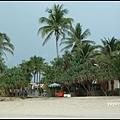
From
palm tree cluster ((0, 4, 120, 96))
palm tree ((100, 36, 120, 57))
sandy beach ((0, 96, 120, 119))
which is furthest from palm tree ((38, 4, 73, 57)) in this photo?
sandy beach ((0, 96, 120, 119))

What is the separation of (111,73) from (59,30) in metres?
11.1

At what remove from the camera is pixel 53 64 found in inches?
1177

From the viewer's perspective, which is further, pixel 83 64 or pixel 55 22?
Answer: pixel 55 22

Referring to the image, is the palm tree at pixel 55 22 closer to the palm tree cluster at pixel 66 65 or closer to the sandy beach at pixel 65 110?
the palm tree cluster at pixel 66 65

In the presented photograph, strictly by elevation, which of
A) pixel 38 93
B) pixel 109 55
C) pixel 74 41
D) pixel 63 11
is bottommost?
pixel 38 93

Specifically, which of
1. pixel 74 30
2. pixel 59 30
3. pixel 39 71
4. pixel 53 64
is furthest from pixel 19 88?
pixel 74 30

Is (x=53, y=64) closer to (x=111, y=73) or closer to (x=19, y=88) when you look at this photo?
(x=19, y=88)

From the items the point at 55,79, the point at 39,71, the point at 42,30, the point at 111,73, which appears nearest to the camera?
the point at 111,73

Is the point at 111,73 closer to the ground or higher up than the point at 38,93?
higher up

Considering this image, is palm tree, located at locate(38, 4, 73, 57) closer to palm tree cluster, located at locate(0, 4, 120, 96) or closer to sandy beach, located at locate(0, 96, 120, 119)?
palm tree cluster, located at locate(0, 4, 120, 96)

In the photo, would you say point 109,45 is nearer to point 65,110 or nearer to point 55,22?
point 55,22

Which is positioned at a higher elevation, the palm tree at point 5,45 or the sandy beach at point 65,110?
the palm tree at point 5,45

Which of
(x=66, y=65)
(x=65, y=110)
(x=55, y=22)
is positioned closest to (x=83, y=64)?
(x=66, y=65)

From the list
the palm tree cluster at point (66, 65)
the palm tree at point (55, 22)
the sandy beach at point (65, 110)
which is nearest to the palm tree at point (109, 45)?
the palm tree cluster at point (66, 65)
